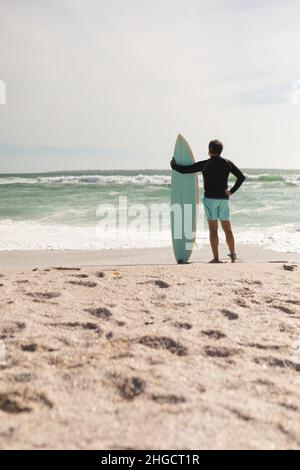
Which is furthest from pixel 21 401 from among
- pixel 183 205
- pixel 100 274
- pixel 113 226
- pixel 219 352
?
pixel 113 226

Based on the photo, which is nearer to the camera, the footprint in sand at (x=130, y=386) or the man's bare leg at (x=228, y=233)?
the footprint in sand at (x=130, y=386)

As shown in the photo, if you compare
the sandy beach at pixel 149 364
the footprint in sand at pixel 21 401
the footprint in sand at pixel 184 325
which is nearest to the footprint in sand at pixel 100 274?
the sandy beach at pixel 149 364

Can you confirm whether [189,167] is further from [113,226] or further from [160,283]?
[113,226]

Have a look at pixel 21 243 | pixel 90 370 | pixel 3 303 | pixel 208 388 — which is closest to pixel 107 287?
pixel 3 303

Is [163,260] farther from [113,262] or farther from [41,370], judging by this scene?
[41,370]

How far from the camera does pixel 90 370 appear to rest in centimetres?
240

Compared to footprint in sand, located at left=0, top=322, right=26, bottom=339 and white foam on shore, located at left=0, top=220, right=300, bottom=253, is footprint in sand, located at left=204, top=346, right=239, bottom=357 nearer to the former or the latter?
footprint in sand, located at left=0, top=322, right=26, bottom=339

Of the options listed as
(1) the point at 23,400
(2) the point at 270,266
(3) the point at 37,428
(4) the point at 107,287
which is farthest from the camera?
(2) the point at 270,266

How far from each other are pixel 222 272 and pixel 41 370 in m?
2.63

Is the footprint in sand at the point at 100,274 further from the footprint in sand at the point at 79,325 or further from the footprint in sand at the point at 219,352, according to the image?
the footprint in sand at the point at 219,352

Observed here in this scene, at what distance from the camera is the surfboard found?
247 inches

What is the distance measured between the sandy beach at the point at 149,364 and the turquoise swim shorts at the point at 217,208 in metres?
1.62

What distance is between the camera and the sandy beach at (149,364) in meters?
1.92

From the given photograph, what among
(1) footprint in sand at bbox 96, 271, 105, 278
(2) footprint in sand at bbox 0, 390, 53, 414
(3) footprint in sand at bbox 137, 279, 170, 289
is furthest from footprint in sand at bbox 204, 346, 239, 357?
(1) footprint in sand at bbox 96, 271, 105, 278
